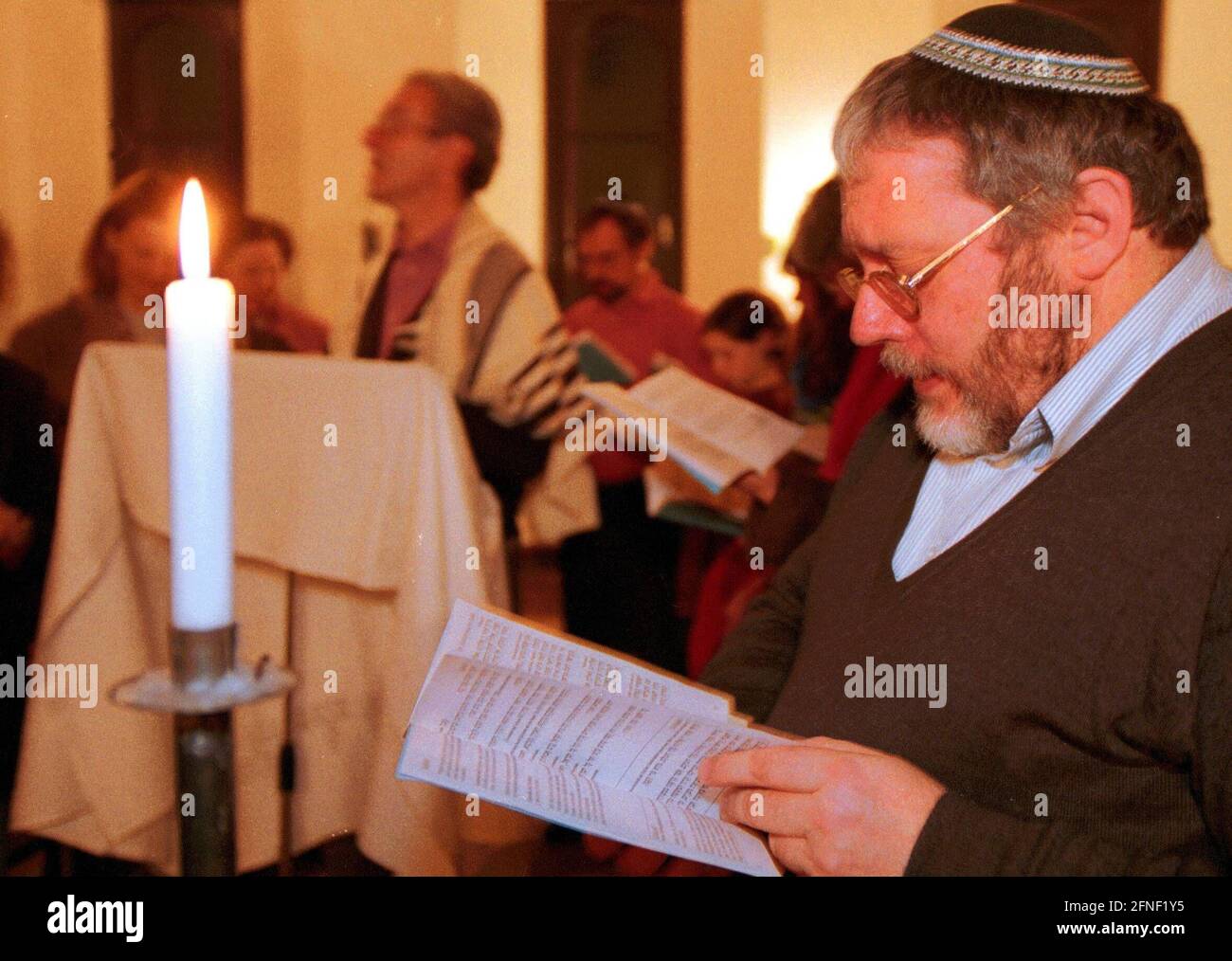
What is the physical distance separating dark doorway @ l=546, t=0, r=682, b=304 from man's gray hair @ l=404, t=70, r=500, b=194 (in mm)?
3336

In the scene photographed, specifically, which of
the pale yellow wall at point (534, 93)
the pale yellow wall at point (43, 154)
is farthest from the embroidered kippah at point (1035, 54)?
the pale yellow wall at point (534, 93)

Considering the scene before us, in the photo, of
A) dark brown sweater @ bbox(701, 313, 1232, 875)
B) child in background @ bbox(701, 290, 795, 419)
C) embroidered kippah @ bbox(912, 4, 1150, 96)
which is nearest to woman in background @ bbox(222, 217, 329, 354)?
child in background @ bbox(701, 290, 795, 419)

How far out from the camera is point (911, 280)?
1253mm

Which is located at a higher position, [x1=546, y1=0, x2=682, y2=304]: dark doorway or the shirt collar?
[x1=546, y1=0, x2=682, y2=304]: dark doorway

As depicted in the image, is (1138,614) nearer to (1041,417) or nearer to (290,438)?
(1041,417)

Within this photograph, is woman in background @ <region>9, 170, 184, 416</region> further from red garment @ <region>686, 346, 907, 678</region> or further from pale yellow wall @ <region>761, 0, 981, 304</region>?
pale yellow wall @ <region>761, 0, 981, 304</region>

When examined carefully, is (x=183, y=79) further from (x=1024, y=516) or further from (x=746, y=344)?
(x=1024, y=516)

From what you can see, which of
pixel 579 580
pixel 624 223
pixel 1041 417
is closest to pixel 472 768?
pixel 1041 417

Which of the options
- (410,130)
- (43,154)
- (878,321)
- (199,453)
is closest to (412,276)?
(410,130)

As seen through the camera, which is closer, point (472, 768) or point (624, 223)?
point (472, 768)

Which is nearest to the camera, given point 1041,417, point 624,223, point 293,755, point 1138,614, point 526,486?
point 1138,614

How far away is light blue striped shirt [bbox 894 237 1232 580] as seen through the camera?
1.15 meters

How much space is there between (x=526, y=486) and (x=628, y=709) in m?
1.54

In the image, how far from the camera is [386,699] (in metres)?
1.73
